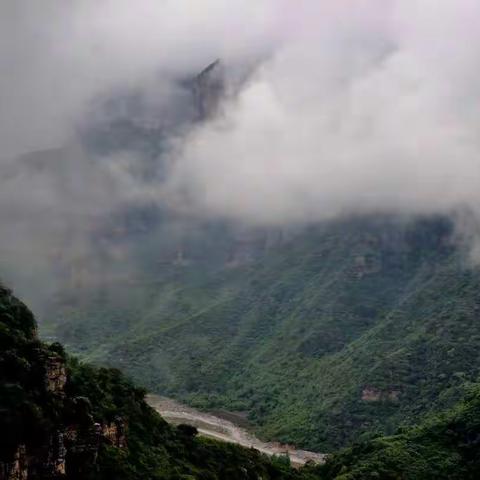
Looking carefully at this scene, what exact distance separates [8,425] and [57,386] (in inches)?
427

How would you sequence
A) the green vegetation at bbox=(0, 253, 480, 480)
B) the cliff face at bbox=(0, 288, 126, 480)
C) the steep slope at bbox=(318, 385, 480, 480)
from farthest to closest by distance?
the steep slope at bbox=(318, 385, 480, 480) < the green vegetation at bbox=(0, 253, 480, 480) < the cliff face at bbox=(0, 288, 126, 480)

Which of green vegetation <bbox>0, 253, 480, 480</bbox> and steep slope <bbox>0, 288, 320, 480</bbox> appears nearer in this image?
steep slope <bbox>0, 288, 320, 480</bbox>

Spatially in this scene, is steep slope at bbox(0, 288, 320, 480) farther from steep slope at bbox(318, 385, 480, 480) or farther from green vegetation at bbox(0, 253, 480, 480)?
steep slope at bbox(318, 385, 480, 480)

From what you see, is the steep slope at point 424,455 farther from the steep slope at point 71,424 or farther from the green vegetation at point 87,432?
the steep slope at point 71,424

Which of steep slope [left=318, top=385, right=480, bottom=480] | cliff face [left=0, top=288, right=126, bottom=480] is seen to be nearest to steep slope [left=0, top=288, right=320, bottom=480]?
cliff face [left=0, top=288, right=126, bottom=480]

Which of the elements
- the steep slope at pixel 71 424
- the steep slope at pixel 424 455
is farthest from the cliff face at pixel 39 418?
the steep slope at pixel 424 455

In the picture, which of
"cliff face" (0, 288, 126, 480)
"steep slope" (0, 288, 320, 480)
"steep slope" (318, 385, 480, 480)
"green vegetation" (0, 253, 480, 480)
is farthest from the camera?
"steep slope" (318, 385, 480, 480)

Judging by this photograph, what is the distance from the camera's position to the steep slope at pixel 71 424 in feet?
215

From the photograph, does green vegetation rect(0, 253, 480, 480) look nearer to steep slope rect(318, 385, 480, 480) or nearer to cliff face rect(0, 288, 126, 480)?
cliff face rect(0, 288, 126, 480)

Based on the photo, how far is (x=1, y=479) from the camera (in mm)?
61531

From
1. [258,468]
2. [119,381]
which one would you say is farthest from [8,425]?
[258,468]

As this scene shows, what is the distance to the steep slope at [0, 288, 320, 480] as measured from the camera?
6550 cm

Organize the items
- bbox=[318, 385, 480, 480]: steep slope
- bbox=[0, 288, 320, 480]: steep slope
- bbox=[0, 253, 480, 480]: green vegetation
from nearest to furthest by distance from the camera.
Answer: bbox=[0, 288, 320, 480]: steep slope
bbox=[0, 253, 480, 480]: green vegetation
bbox=[318, 385, 480, 480]: steep slope

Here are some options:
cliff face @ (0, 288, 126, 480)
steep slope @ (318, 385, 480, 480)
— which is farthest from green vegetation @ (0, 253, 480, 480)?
steep slope @ (318, 385, 480, 480)
